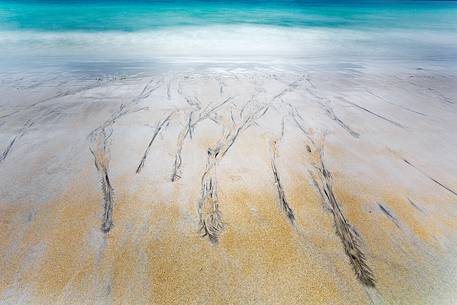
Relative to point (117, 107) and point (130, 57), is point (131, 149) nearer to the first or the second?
point (117, 107)

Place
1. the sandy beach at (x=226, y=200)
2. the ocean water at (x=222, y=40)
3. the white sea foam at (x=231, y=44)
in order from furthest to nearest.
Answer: the white sea foam at (x=231, y=44), the ocean water at (x=222, y=40), the sandy beach at (x=226, y=200)

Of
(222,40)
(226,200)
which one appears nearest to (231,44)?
(222,40)

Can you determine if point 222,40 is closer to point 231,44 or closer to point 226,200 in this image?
point 231,44

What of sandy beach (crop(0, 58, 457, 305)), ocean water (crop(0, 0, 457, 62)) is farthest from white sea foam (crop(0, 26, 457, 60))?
sandy beach (crop(0, 58, 457, 305))

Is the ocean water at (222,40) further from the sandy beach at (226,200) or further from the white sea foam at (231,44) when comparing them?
the sandy beach at (226,200)

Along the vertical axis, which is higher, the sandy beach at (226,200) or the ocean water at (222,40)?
the ocean water at (222,40)

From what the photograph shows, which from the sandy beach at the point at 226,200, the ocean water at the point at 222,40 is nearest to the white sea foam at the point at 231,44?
the ocean water at the point at 222,40

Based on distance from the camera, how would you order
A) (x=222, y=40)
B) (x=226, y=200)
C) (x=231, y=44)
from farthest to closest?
(x=222, y=40) < (x=231, y=44) < (x=226, y=200)

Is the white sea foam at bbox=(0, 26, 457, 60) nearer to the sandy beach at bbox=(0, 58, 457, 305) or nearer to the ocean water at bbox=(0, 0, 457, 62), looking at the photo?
the ocean water at bbox=(0, 0, 457, 62)

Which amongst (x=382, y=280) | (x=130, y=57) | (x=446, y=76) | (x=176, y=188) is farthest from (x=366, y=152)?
(x=130, y=57)
